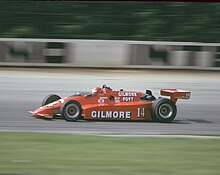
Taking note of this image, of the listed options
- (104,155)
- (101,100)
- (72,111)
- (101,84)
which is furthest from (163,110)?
(101,84)

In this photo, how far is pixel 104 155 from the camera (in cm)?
834

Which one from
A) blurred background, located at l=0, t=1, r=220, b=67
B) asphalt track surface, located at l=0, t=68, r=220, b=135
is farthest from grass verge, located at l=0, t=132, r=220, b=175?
blurred background, located at l=0, t=1, r=220, b=67

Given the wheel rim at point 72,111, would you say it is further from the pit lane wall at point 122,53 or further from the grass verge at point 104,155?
the pit lane wall at point 122,53

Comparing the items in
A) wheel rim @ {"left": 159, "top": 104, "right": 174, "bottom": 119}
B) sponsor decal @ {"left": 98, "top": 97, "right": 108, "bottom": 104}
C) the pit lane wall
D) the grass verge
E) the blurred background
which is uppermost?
the blurred background

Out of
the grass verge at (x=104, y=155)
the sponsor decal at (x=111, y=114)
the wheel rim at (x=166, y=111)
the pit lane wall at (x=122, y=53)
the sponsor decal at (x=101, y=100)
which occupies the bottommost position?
the grass verge at (x=104, y=155)

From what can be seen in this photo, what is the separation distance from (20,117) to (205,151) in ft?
16.1

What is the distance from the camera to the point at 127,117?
12.8m

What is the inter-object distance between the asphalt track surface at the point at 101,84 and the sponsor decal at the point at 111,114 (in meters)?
0.13

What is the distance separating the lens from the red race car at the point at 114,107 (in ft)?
41.2

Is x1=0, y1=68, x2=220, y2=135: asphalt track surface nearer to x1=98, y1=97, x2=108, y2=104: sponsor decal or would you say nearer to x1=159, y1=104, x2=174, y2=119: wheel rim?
x1=159, y1=104, x2=174, y2=119: wheel rim

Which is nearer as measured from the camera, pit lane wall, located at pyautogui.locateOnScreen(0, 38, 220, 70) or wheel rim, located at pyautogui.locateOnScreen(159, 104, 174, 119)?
wheel rim, located at pyautogui.locateOnScreen(159, 104, 174, 119)

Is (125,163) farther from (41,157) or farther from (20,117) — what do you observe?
(20,117)

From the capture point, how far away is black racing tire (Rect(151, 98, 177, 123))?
496 inches

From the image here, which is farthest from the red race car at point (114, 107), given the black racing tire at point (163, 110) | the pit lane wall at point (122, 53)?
the pit lane wall at point (122, 53)
